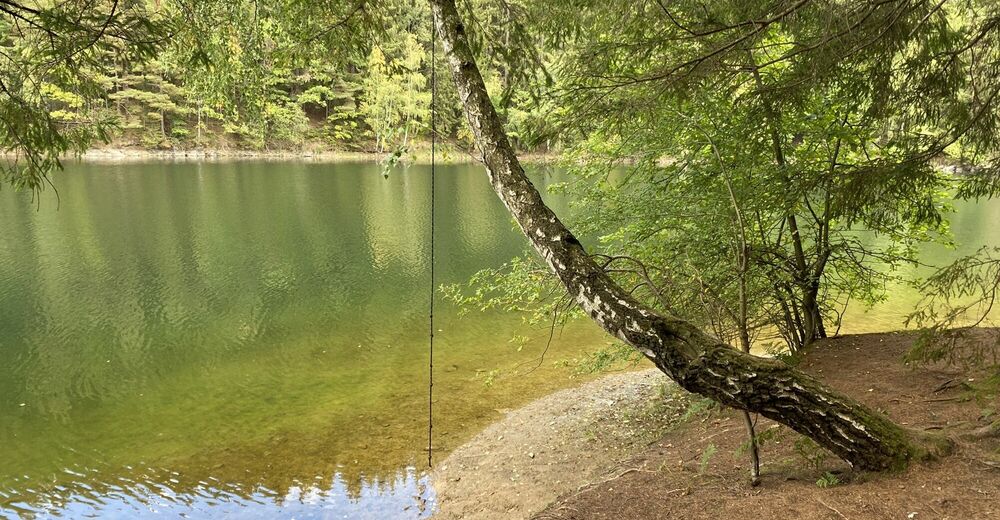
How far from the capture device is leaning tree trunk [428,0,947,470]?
250 cm

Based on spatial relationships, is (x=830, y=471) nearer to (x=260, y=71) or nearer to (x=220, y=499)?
(x=260, y=71)

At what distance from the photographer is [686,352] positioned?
253cm

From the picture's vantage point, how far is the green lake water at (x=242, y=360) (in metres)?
6.18

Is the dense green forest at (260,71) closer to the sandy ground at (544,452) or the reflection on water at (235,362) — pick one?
the reflection on water at (235,362)

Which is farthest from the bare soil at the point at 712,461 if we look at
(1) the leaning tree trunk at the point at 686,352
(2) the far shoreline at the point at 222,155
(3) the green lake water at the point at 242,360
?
(2) the far shoreline at the point at 222,155

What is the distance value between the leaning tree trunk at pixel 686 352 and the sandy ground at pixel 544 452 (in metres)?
2.83

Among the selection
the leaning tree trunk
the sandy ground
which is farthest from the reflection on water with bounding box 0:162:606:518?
the leaning tree trunk

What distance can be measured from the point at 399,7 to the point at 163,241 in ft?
49.0

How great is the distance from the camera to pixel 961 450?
9.78 ft

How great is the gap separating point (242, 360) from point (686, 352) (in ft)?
28.3

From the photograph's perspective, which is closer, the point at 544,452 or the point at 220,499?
the point at 220,499

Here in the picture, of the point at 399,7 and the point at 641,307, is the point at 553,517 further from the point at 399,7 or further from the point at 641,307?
the point at 399,7

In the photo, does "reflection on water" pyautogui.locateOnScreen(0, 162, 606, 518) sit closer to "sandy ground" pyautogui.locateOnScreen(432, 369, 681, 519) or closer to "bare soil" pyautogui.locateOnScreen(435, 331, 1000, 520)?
"sandy ground" pyautogui.locateOnScreen(432, 369, 681, 519)

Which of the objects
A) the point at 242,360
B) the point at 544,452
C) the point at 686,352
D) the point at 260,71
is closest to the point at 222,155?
the point at 242,360
